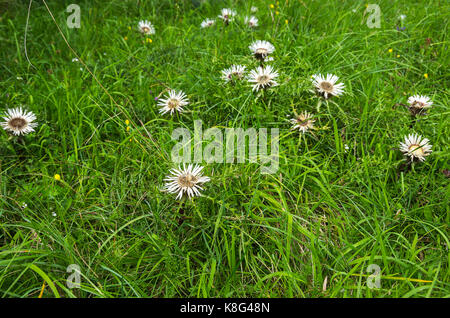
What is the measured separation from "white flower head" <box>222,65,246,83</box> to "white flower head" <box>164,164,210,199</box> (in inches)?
24.7

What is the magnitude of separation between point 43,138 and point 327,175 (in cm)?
141

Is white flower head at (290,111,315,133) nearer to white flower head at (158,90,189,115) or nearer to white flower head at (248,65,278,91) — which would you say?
white flower head at (248,65,278,91)

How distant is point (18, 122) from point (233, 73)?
1.09 metres

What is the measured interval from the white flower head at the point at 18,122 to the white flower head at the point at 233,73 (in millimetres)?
979

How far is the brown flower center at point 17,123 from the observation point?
179cm

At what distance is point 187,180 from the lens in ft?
4.62

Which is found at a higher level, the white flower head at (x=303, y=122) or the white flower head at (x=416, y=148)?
the white flower head at (x=303, y=122)

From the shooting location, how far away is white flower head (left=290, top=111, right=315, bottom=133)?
1686mm

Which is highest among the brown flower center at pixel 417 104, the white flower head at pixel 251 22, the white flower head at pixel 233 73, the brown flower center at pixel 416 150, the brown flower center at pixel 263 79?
the white flower head at pixel 251 22

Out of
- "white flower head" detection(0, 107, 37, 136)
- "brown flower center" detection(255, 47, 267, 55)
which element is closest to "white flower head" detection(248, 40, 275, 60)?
"brown flower center" detection(255, 47, 267, 55)

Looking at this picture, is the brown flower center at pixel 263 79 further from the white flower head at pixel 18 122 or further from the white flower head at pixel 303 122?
the white flower head at pixel 18 122

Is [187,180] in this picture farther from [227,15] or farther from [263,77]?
[227,15]

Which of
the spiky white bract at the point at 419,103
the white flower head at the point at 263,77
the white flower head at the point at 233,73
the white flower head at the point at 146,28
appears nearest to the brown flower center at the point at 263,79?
the white flower head at the point at 263,77

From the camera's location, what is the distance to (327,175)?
1.59 m
